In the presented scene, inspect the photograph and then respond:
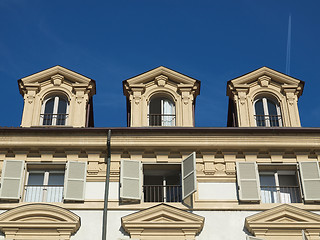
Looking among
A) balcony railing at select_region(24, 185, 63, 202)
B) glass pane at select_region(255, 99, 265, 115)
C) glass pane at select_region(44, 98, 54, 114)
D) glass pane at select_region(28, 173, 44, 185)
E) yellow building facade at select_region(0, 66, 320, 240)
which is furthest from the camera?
glass pane at select_region(255, 99, 265, 115)

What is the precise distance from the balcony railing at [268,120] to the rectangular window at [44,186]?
763 centimetres

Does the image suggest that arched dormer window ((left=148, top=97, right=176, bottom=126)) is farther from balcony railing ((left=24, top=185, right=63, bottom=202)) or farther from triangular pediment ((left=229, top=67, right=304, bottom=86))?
balcony railing ((left=24, top=185, right=63, bottom=202))

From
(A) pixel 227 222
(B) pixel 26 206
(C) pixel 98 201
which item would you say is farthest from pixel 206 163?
(B) pixel 26 206

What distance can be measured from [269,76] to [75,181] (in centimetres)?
879

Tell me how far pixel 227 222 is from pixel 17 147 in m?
7.73

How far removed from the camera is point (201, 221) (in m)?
Answer: 18.9

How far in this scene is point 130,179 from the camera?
20.0 meters

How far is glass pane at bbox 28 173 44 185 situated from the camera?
20.4 metres

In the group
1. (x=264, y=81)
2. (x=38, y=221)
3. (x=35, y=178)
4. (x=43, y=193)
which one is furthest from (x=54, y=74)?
(x=264, y=81)

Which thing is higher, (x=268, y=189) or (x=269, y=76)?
(x=269, y=76)

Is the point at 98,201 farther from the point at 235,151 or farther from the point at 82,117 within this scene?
the point at 235,151

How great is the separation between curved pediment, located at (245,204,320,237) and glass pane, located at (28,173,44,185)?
23.6 feet

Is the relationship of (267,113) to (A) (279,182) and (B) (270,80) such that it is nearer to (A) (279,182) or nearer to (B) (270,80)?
(B) (270,80)

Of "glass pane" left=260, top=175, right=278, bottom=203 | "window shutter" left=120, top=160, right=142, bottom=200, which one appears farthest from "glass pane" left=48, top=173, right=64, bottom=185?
"glass pane" left=260, top=175, right=278, bottom=203
